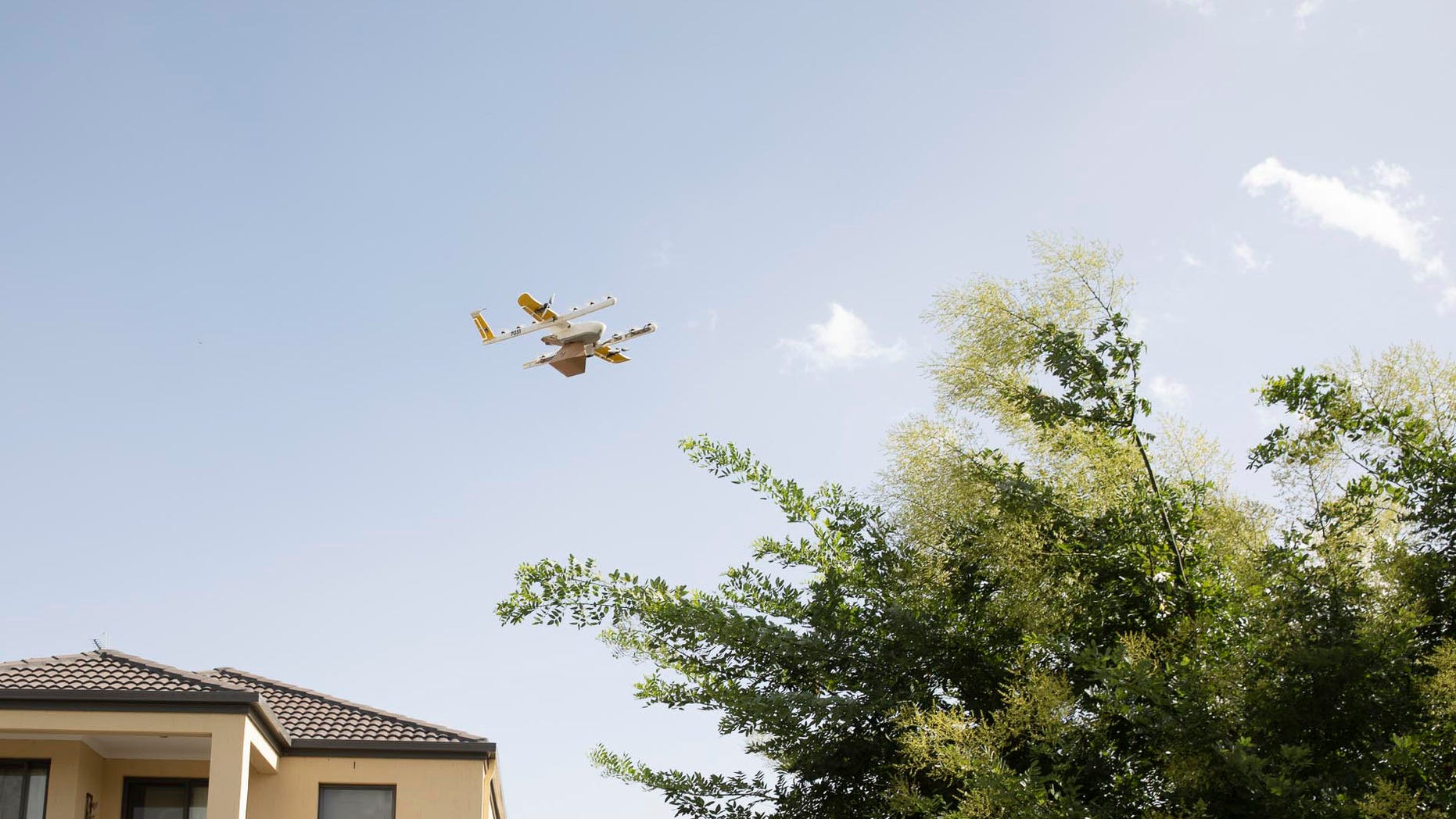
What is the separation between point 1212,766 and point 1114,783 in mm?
609

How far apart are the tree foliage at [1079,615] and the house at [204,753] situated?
105 inches

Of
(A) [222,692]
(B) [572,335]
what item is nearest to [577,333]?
(B) [572,335]

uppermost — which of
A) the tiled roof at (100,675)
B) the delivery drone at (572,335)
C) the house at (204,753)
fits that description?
the delivery drone at (572,335)

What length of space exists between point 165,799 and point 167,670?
4.78 ft

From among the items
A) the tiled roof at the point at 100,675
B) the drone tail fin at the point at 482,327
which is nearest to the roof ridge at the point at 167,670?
the tiled roof at the point at 100,675

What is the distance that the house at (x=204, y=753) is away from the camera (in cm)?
1012

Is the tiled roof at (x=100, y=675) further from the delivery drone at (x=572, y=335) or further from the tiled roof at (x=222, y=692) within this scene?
the delivery drone at (x=572, y=335)

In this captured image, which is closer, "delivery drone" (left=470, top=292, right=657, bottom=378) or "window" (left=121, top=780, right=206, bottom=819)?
"delivery drone" (left=470, top=292, right=657, bottom=378)

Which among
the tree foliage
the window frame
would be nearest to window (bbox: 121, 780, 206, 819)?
the window frame

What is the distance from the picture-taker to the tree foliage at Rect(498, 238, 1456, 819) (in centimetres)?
669

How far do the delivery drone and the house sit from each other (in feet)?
11.8

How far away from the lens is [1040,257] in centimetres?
880

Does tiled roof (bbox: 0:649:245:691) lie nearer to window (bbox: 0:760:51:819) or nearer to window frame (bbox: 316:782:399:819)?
window (bbox: 0:760:51:819)

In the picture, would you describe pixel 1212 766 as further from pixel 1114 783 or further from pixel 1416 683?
pixel 1416 683
